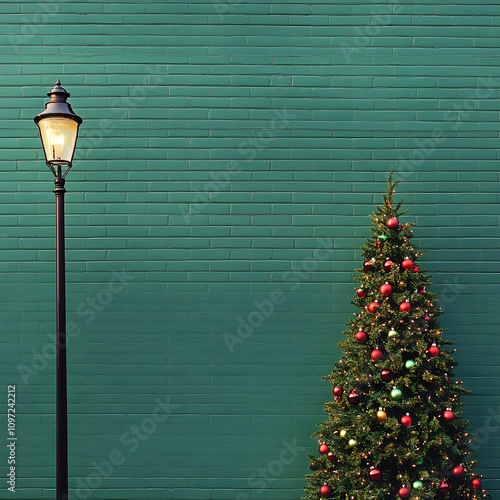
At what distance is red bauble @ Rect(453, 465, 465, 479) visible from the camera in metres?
4.38

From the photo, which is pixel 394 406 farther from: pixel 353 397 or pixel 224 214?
pixel 224 214

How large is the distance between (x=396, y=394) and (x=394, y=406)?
138 mm

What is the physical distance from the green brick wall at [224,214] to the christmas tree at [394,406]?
72 centimetres

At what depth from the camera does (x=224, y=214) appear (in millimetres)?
5418

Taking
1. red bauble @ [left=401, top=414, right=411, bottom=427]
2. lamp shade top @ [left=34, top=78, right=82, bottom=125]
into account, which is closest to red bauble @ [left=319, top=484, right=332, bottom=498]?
red bauble @ [left=401, top=414, right=411, bottom=427]

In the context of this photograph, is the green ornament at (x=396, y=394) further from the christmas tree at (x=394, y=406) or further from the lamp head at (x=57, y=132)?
the lamp head at (x=57, y=132)

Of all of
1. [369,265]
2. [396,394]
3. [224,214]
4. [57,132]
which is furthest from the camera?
[224,214]

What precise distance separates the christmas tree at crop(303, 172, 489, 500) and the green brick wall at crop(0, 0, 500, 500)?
2.37 feet

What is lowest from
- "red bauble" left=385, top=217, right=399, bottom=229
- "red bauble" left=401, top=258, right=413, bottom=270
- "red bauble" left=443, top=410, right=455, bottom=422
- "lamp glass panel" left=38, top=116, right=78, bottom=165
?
"red bauble" left=443, top=410, right=455, bottom=422

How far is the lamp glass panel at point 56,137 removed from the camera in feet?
12.7

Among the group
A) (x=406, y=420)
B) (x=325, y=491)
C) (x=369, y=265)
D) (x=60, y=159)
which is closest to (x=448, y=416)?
(x=406, y=420)

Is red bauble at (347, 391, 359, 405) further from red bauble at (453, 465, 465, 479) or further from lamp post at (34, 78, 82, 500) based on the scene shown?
lamp post at (34, 78, 82, 500)

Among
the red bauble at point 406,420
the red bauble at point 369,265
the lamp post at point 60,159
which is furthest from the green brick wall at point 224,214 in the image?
the lamp post at point 60,159

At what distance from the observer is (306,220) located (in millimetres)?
5418
